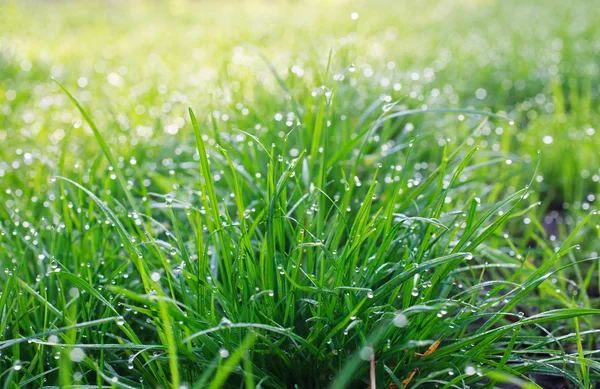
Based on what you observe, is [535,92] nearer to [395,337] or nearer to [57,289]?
[395,337]

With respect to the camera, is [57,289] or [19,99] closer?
[57,289]

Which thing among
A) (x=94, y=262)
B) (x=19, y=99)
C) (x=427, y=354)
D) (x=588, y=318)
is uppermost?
(x=19, y=99)

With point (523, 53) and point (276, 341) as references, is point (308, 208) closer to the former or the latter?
point (276, 341)

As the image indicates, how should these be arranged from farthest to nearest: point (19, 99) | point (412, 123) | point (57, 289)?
point (19, 99) → point (412, 123) → point (57, 289)

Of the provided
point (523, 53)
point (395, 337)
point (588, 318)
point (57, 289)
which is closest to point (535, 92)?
point (523, 53)

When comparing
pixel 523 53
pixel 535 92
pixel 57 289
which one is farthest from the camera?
pixel 523 53

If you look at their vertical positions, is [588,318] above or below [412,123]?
below

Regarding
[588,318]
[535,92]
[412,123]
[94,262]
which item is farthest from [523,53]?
[94,262]
